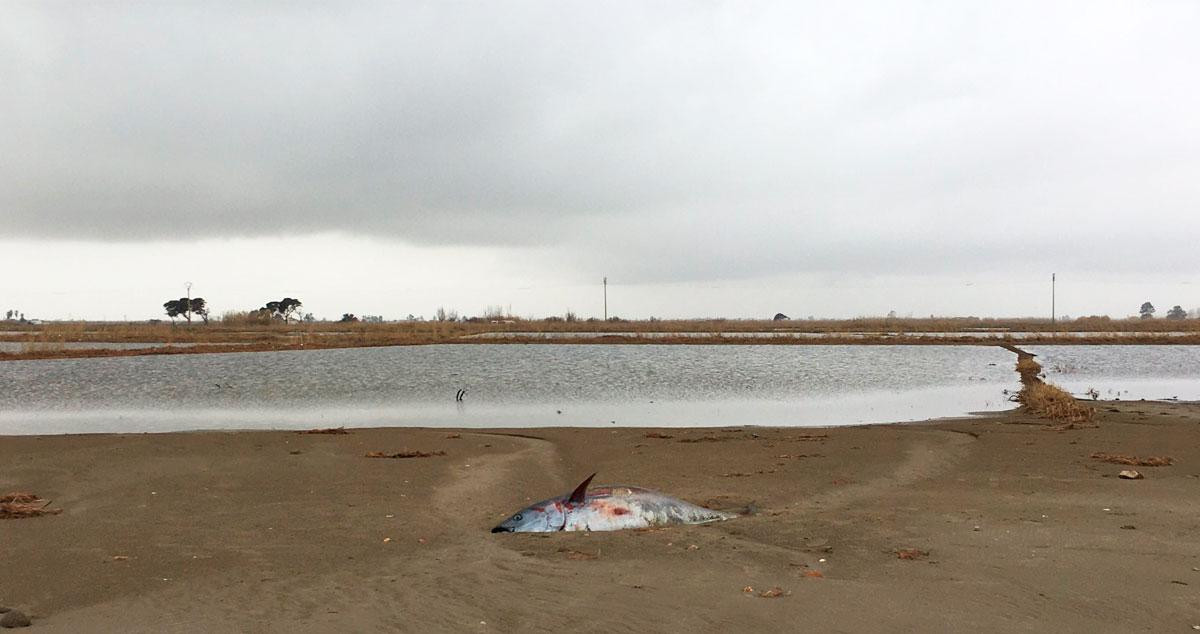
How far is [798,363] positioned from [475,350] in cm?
2007

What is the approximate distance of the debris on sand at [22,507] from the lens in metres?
9.09

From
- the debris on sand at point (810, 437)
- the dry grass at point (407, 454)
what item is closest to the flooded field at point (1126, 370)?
the debris on sand at point (810, 437)

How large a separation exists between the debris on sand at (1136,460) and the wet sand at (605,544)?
0.29 metres

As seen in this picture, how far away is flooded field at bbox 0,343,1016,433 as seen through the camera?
20.6m

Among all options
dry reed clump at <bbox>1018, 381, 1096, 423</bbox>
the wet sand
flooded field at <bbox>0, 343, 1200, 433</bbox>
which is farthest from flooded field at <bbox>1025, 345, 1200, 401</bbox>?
the wet sand

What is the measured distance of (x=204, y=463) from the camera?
41.9 ft

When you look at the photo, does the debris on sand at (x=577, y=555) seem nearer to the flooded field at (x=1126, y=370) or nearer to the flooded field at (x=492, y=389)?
the flooded field at (x=492, y=389)

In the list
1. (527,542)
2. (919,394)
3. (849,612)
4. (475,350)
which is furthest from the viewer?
(475,350)

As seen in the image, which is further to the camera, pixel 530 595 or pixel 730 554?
pixel 730 554

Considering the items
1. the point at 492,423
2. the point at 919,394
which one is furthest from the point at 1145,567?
the point at 919,394

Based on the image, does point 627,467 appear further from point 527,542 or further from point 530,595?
point 530,595

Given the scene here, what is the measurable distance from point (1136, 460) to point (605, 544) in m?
9.17

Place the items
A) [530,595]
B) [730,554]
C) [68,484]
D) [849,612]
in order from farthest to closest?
[68,484], [730,554], [530,595], [849,612]

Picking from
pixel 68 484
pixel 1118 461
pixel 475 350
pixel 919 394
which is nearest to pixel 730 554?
pixel 1118 461
